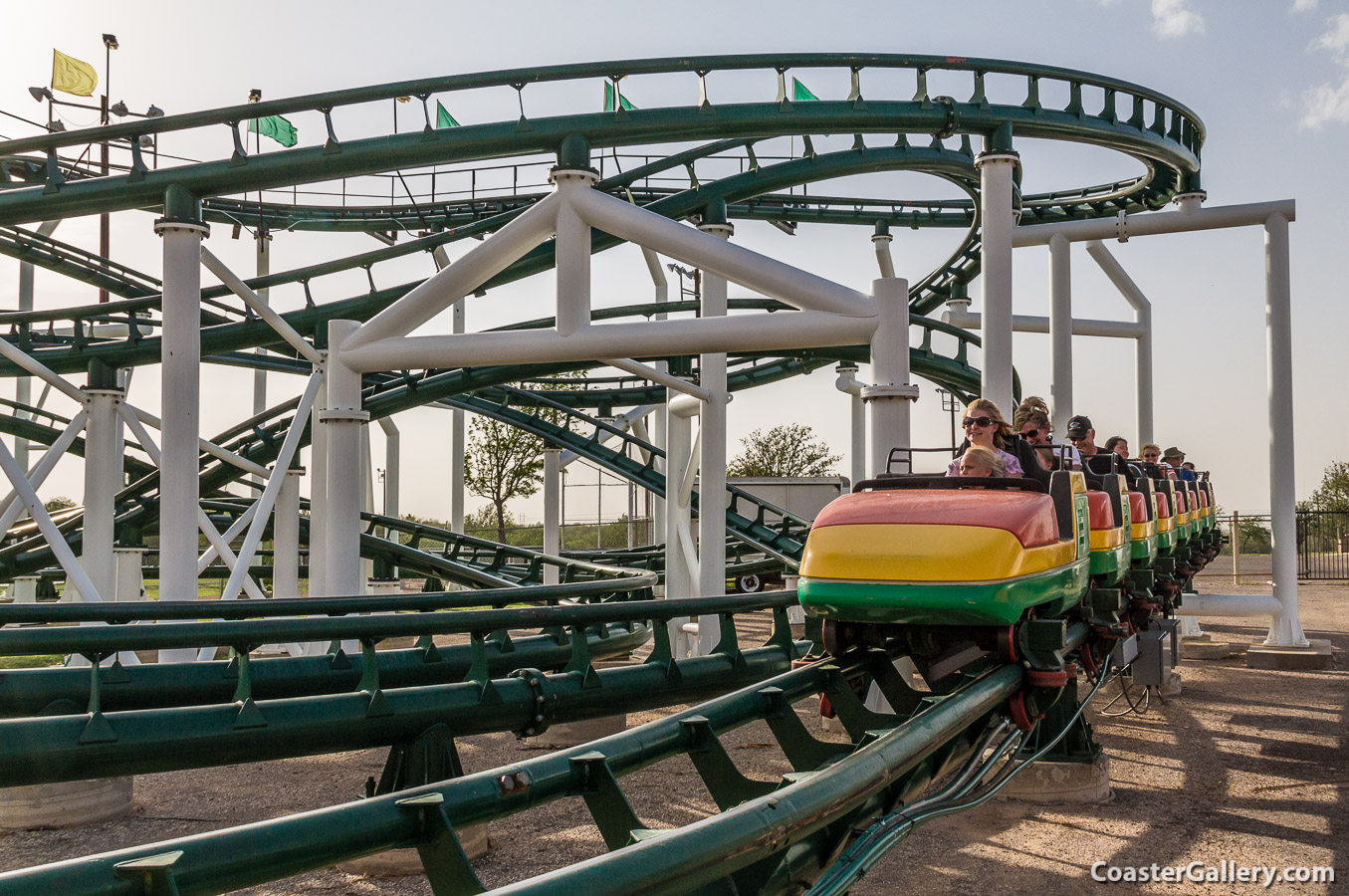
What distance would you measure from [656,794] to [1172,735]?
12.9 ft

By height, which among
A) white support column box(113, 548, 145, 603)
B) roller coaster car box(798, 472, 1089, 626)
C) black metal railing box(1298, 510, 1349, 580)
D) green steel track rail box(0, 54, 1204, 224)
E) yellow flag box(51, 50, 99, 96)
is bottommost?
black metal railing box(1298, 510, 1349, 580)

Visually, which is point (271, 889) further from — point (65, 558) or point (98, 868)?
point (65, 558)

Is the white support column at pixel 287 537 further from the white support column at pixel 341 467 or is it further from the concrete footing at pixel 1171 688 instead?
the concrete footing at pixel 1171 688

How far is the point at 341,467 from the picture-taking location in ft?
26.6

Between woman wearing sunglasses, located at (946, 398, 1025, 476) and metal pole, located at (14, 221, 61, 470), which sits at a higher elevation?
metal pole, located at (14, 221, 61, 470)

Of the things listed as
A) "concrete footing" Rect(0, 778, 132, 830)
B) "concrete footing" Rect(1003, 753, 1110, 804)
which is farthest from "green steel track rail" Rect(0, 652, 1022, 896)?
"concrete footing" Rect(0, 778, 132, 830)

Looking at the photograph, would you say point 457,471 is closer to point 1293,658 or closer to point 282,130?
point 282,130

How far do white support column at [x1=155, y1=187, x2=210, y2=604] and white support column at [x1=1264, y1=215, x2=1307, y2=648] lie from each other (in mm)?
10353

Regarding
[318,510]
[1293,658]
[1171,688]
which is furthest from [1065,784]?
[318,510]

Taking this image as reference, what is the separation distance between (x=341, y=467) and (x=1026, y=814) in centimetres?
517

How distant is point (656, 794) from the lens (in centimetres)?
624

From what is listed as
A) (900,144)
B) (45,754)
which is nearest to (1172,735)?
(900,144)

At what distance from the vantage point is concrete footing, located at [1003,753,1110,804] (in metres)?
6.06

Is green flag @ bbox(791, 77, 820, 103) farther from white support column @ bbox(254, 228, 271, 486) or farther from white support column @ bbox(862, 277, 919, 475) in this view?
white support column @ bbox(254, 228, 271, 486)
